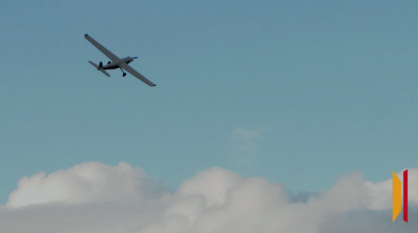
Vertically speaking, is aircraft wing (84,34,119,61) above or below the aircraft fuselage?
above


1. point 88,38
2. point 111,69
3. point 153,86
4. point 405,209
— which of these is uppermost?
point 88,38

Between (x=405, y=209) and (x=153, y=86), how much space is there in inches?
3069

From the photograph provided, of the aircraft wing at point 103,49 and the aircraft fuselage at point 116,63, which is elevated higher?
the aircraft wing at point 103,49

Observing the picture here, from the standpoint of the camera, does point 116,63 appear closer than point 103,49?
Yes

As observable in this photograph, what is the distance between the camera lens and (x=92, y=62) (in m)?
141

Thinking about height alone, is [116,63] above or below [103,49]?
below

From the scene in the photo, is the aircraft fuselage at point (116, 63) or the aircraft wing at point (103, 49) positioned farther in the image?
the aircraft wing at point (103, 49)

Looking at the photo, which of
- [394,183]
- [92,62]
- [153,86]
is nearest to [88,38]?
[92,62]

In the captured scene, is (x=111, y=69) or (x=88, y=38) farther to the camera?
(x=88, y=38)

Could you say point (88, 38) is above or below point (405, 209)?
above

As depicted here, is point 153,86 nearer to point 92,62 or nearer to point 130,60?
point 130,60

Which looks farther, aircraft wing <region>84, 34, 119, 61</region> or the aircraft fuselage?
aircraft wing <region>84, 34, 119, 61</region>

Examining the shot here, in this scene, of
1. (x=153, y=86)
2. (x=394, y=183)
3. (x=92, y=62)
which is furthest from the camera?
(x=92, y=62)

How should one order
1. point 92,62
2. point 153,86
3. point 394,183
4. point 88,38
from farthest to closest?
1. point 88,38
2. point 92,62
3. point 153,86
4. point 394,183
